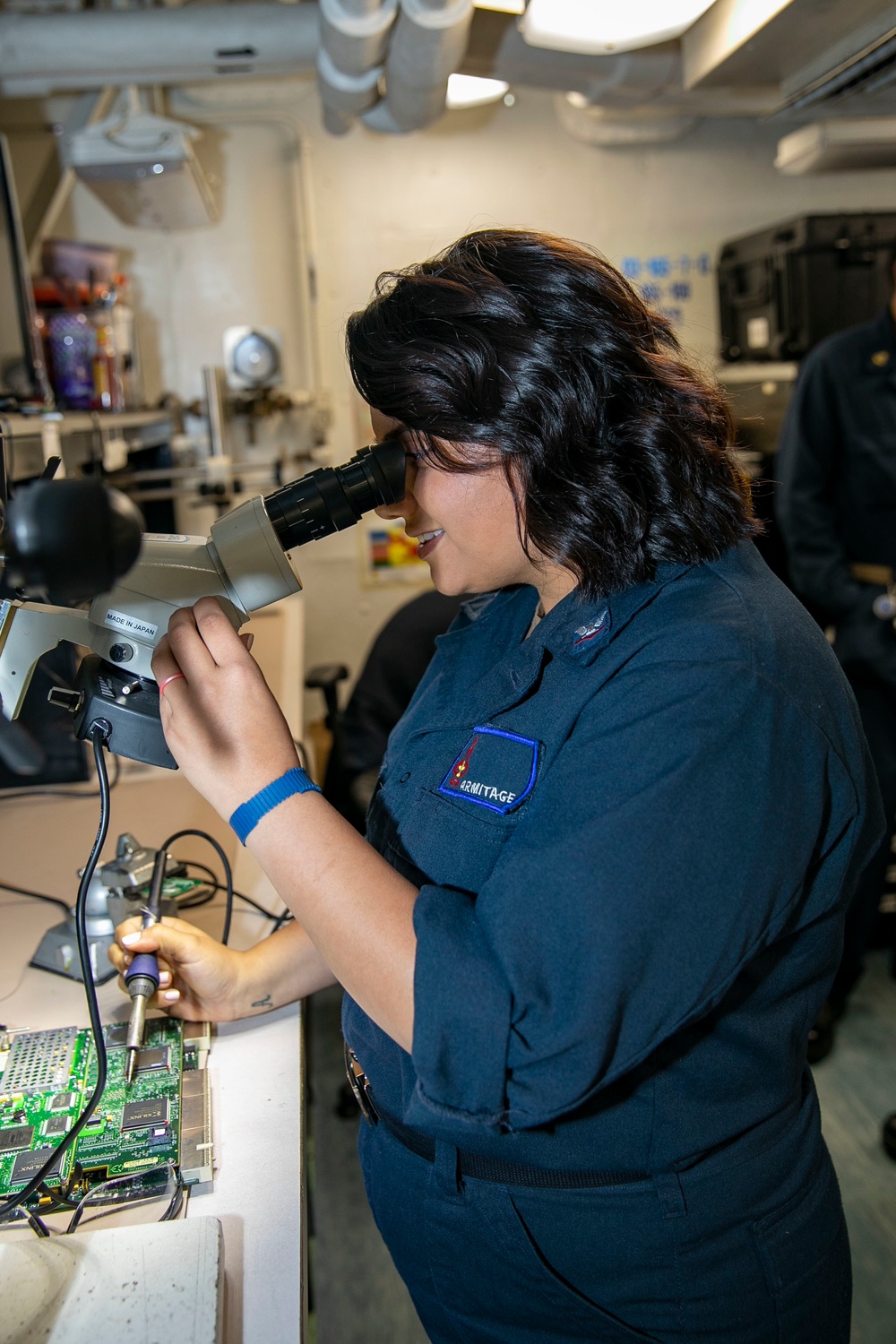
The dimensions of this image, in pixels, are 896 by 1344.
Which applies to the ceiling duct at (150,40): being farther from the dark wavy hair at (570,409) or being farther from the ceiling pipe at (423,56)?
the dark wavy hair at (570,409)

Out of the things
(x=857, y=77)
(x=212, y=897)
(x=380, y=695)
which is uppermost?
(x=857, y=77)

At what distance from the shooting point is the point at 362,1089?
96cm

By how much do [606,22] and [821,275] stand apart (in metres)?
1.47

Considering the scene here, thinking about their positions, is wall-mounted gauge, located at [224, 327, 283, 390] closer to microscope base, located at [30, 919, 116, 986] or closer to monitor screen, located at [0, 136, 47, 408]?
monitor screen, located at [0, 136, 47, 408]

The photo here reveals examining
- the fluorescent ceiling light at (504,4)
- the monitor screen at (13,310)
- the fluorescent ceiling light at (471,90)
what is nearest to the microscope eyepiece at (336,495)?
the monitor screen at (13,310)

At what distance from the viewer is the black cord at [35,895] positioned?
1.32 m

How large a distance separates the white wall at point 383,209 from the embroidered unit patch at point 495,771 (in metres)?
2.79

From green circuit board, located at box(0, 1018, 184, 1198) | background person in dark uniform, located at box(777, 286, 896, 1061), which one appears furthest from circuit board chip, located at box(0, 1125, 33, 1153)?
background person in dark uniform, located at box(777, 286, 896, 1061)

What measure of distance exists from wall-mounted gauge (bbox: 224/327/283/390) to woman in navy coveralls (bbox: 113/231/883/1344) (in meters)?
2.35

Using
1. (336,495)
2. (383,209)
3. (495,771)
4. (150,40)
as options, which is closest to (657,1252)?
(495,771)

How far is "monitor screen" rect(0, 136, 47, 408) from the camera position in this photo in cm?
197

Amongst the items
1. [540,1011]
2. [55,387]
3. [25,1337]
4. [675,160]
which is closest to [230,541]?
[540,1011]

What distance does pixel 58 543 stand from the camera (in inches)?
19.5

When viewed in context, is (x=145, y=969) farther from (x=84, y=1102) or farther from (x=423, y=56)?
(x=423, y=56)
